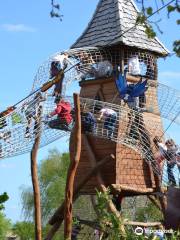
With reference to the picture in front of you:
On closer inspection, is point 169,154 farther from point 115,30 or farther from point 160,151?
point 115,30

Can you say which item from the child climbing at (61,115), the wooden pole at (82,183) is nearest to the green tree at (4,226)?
the wooden pole at (82,183)

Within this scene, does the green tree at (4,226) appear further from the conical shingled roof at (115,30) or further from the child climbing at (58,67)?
the child climbing at (58,67)

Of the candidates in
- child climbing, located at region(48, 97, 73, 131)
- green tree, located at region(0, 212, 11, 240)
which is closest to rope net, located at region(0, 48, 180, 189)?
child climbing, located at region(48, 97, 73, 131)

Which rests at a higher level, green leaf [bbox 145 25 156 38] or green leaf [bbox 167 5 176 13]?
green leaf [bbox 167 5 176 13]

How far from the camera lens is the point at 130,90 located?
11.0 meters

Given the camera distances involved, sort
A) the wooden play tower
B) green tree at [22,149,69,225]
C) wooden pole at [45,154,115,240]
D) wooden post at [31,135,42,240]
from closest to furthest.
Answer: wooden post at [31,135,42,240] → wooden pole at [45,154,115,240] → the wooden play tower → green tree at [22,149,69,225]

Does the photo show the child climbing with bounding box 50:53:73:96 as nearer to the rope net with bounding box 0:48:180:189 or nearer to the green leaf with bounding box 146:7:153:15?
the rope net with bounding box 0:48:180:189

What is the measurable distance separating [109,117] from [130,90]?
643mm

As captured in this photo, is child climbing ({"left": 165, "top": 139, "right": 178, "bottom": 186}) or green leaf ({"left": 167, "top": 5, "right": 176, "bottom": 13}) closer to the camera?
green leaf ({"left": 167, "top": 5, "right": 176, "bottom": 13})

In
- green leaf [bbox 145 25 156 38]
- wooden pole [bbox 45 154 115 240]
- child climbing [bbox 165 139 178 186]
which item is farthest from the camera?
wooden pole [bbox 45 154 115 240]

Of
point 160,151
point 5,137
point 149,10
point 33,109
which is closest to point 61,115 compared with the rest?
point 33,109

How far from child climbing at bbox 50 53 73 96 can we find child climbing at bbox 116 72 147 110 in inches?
38.6

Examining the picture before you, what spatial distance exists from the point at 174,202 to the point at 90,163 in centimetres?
436

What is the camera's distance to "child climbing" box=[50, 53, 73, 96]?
10.5 m
